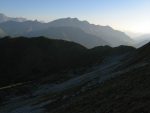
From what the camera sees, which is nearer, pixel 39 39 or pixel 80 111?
pixel 80 111

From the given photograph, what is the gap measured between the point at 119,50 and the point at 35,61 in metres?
32.4

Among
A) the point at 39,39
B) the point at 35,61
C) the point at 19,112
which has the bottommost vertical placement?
the point at 19,112

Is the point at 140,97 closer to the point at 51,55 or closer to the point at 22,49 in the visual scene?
the point at 51,55

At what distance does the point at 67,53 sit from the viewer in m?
114

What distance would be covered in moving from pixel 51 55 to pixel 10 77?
20398 millimetres

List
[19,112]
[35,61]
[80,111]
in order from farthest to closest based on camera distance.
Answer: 1. [35,61]
2. [19,112]
3. [80,111]

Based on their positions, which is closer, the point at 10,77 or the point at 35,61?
the point at 10,77

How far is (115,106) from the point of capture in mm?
20484

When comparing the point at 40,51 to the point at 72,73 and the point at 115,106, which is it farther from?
the point at 115,106

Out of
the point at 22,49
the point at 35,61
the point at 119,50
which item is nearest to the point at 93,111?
the point at 119,50

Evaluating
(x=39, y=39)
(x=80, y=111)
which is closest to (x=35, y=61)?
(x=39, y=39)

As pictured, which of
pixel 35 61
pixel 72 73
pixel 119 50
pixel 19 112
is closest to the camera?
pixel 19 112

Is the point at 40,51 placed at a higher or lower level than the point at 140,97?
higher

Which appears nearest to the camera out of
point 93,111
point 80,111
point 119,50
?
point 93,111
